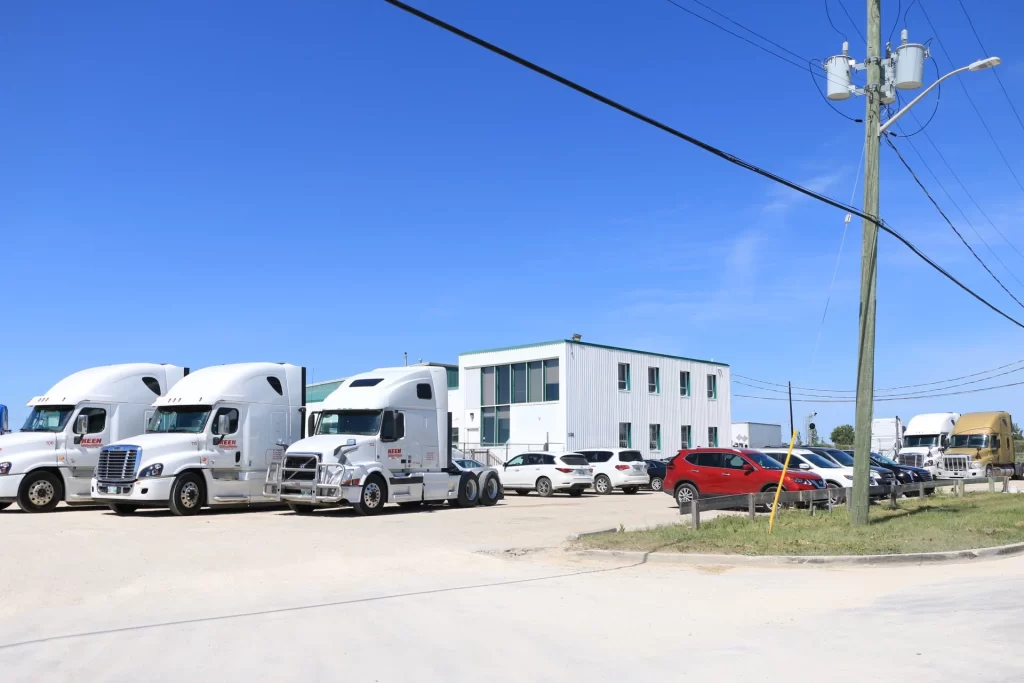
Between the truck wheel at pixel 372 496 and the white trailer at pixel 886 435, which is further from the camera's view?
the white trailer at pixel 886 435

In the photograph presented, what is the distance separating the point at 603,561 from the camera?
13.4 metres

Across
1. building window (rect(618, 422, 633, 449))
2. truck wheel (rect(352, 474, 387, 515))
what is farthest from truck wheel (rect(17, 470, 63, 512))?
building window (rect(618, 422, 633, 449))

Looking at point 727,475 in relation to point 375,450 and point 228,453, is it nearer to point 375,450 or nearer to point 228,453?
point 375,450

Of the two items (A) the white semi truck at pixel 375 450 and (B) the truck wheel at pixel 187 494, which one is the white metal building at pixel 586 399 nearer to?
(A) the white semi truck at pixel 375 450

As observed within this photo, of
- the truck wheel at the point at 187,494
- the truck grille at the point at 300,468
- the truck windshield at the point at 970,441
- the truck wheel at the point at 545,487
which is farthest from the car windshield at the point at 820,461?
the truck windshield at the point at 970,441

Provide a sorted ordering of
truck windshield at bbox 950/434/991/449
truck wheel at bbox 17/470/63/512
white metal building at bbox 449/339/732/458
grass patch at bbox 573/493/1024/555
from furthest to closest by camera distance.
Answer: truck windshield at bbox 950/434/991/449 → white metal building at bbox 449/339/732/458 → truck wheel at bbox 17/470/63/512 → grass patch at bbox 573/493/1024/555

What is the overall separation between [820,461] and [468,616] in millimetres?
19430

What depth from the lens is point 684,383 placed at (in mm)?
48094

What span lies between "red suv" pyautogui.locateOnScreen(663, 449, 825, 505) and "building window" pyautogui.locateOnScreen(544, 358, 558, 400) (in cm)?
1866

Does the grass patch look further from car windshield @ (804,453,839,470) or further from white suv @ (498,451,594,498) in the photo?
white suv @ (498,451,594,498)

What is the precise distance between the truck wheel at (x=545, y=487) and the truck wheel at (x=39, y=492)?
52.1 feet

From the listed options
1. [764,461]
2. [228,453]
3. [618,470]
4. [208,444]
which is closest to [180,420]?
[208,444]

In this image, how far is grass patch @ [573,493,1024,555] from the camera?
44.4 ft

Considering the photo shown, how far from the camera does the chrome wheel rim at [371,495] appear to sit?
21188 millimetres
